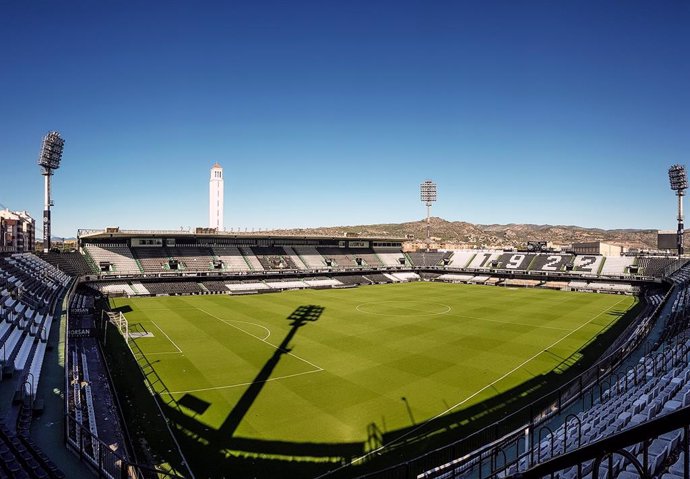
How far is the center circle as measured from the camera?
38406 millimetres

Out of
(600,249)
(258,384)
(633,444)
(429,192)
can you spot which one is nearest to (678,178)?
Answer: (600,249)

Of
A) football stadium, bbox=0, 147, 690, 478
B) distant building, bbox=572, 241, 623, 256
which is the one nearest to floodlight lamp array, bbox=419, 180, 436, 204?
distant building, bbox=572, 241, 623, 256

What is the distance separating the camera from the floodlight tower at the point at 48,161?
5169 cm

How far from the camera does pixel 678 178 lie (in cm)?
6353

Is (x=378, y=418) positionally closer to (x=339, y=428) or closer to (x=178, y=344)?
(x=339, y=428)

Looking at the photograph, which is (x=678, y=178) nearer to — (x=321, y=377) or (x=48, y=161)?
(x=321, y=377)

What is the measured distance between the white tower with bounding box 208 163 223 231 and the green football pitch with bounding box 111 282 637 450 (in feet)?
96.4

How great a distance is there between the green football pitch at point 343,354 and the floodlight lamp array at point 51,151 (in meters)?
23.3

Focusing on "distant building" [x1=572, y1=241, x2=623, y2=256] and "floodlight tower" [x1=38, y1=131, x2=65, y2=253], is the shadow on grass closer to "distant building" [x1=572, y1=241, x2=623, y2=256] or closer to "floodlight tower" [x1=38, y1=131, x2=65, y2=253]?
"floodlight tower" [x1=38, y1=131, x2=65, y2=253]

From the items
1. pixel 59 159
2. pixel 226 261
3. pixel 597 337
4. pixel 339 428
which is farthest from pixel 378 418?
pixel 59 159

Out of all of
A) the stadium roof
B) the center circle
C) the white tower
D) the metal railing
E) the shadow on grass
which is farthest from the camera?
the white tower

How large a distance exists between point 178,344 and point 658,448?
2559 centimetres

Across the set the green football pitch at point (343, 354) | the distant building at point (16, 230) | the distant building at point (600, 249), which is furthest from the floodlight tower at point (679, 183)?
the distant building at point (16, 230)

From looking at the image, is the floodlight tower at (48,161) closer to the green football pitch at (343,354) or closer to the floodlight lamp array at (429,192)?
the green football pitch at (343,354)
